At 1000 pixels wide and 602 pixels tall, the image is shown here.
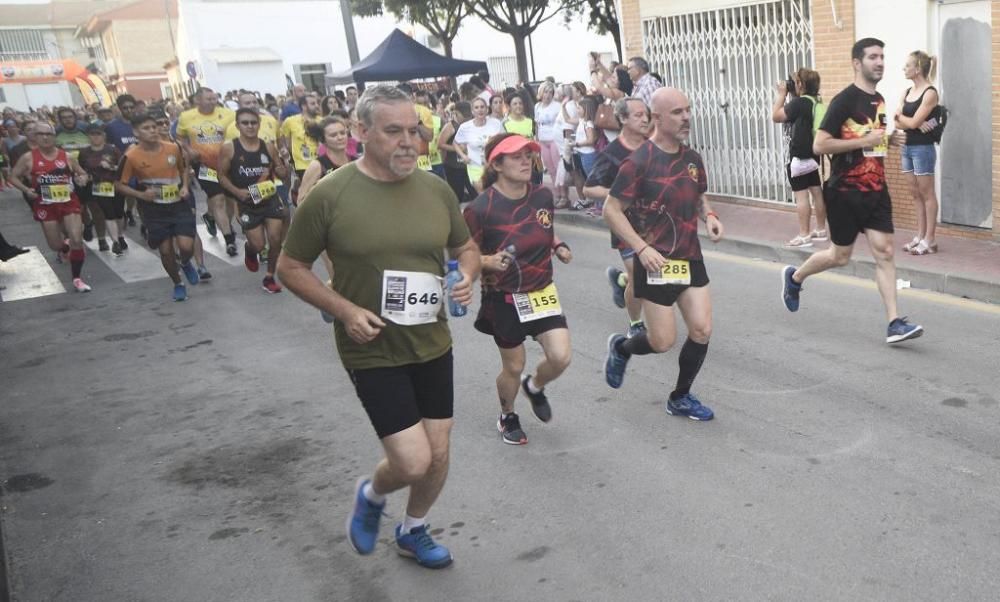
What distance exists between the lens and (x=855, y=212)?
255 inches

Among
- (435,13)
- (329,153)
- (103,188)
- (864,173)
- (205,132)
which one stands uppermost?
(435,13)

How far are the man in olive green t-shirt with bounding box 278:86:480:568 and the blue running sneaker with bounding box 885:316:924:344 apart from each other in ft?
12.0

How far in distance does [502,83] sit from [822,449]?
3246cm

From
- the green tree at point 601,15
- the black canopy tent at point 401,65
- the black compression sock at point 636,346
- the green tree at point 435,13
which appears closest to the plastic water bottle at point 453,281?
the black compression sock at point 636,346

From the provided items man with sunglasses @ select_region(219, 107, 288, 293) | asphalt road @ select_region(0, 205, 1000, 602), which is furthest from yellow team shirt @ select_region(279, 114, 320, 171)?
asphalt road @ select_region(0, 205, 1000, 602)

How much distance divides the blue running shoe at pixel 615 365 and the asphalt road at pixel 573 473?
0.17 meters

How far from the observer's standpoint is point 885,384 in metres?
5.79

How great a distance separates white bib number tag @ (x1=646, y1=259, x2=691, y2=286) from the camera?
5.20 meters

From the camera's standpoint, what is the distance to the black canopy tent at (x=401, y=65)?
2028 centimetres

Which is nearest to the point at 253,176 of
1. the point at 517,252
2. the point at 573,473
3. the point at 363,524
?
the point at 517,252

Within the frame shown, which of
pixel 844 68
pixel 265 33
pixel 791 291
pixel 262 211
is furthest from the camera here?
pixel 265 33

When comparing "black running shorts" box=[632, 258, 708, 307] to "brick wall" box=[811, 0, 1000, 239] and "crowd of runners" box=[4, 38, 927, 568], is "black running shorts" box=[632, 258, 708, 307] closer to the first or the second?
"crowd of runners" box=[4, 38, 927, 568]

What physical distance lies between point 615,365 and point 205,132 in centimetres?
816

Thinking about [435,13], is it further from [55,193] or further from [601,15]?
[55,193]
